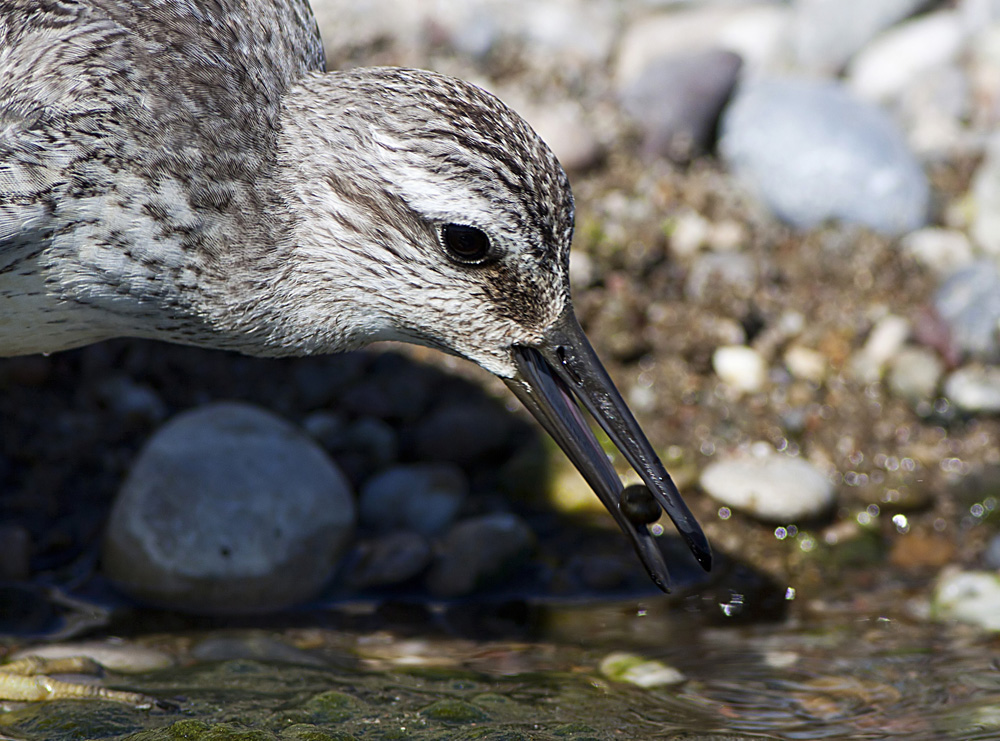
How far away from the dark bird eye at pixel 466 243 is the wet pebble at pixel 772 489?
6.89 ft

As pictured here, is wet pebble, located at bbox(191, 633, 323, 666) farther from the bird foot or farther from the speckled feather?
the speckled feather

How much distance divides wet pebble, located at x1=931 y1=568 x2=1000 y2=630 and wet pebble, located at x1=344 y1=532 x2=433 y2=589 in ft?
6.54

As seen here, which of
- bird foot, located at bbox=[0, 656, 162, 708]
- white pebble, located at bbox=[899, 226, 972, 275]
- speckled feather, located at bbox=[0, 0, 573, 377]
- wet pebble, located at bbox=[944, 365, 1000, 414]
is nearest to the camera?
speckled feather, located at bbox=[0, 0, 573, 377]

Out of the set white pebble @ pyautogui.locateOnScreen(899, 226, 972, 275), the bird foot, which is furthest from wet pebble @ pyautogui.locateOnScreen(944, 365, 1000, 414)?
the bird foot

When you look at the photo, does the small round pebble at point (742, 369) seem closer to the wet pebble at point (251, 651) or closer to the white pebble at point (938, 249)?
the white pebble at point (938, 249)

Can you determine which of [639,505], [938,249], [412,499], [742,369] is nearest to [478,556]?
[412,499]

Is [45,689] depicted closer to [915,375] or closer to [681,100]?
[915,375]

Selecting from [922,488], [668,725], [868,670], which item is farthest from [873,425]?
[668,725]

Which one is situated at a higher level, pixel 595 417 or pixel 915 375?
pixel 915 375

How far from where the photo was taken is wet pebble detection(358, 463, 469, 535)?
5027mm

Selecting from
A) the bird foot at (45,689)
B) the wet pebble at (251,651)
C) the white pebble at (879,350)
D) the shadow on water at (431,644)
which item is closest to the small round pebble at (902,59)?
the white pebble at (879,350)

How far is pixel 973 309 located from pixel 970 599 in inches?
61.3

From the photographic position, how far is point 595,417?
12.0ft

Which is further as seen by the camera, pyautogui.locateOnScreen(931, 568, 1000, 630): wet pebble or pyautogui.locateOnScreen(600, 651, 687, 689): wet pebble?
pyautogui.locateOnScreen(931, 568, 1000, 630): wet pebble
